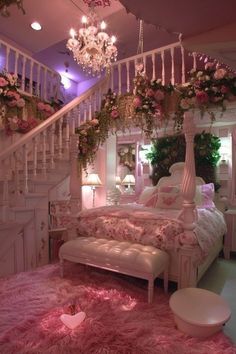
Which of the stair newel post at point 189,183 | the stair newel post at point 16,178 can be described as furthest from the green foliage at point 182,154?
the stair newel post at point 16,178

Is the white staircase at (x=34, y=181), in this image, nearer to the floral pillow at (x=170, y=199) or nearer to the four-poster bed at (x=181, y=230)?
the four-poster bed at (x=181, y=230)

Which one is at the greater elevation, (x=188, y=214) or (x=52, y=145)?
(x=52, y=145)

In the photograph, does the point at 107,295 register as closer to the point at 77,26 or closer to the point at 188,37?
the point at 188,37

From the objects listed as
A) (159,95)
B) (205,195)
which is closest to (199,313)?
(205,195)

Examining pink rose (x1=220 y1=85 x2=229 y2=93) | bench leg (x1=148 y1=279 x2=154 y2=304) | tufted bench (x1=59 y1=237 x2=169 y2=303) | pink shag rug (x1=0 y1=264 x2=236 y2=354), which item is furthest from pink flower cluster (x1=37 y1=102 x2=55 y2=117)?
bench leg (x1=148 y1=279 x2=154 y2=304)

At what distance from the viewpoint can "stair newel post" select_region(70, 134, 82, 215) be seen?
3.30 metres

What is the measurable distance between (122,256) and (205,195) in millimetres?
1950

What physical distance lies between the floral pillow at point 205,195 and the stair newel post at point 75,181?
66.7 inches

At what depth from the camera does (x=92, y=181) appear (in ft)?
14.2

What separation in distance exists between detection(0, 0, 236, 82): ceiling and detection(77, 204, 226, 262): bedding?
1.84 metres

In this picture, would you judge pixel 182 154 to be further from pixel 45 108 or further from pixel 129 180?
pixel 45 108

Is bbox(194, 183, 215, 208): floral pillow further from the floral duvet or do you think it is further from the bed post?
the bed post

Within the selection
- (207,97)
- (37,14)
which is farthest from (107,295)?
(37,14)

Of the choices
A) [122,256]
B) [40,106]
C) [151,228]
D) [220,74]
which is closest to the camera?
[122,256]
